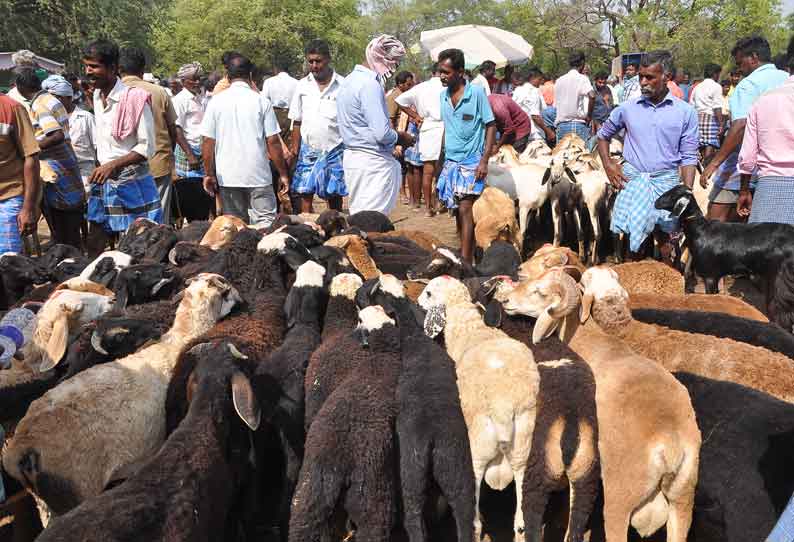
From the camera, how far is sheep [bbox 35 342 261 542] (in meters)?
2.47

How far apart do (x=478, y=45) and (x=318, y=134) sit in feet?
40.5

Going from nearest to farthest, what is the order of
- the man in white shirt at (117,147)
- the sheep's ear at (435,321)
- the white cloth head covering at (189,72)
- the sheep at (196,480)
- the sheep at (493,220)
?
1. the sheep at (196,480)
2. the sheep's ear at (435,321)
3. the man in white shirt at (117,147)
4. the sheep at (493,220)
5. the white cloth head covering at (189,72)

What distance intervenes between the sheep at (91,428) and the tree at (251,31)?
38.5m

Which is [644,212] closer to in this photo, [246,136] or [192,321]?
[246,136]

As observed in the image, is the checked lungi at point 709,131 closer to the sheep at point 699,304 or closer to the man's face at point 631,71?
the man's face at point 631,71

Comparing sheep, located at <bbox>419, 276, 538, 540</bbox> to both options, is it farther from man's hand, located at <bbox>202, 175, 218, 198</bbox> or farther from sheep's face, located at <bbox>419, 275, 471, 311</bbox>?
man's hand, located at <bbox>202, 175, 218, 198</bbox>

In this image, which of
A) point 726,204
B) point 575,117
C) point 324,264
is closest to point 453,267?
point 324,264

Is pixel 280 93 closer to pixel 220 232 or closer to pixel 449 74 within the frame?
pixel 449 74

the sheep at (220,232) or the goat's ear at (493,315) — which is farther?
the sheep at (220,232)

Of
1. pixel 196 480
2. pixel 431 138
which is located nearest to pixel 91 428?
pixel 196 480

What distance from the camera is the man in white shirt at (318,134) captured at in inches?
317

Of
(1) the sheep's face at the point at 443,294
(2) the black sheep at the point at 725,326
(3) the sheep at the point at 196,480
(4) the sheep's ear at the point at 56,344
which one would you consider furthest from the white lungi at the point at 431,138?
(3) the sheep at the point at 196,480

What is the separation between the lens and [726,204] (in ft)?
25.0

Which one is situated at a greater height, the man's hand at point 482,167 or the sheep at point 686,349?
the man's hand at point 482,167
